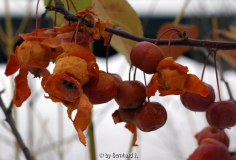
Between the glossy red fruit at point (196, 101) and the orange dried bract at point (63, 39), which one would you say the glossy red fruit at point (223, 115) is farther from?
the orange dried bract at point (63, 39)

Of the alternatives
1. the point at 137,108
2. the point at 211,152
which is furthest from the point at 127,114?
the point at 211,152

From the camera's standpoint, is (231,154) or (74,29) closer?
(74,29)

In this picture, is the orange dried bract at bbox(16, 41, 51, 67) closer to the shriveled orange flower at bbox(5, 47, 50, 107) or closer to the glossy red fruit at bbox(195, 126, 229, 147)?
the shriveled orange flower at bbox(5, 47, 50, 107)

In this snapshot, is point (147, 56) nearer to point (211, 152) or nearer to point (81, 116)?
point (81, 116)

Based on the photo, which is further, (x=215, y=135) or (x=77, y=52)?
(x=215, y=135)

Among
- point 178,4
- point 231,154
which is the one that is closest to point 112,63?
point 178,4

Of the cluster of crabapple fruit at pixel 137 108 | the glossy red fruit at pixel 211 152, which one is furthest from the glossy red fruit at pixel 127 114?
the glossy red fruit at pixel 211 152

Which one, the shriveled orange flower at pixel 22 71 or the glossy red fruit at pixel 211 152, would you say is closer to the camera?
the shriveled orange flower at pixel 22 71

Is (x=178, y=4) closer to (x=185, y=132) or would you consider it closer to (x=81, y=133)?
(x=185, y=132)
